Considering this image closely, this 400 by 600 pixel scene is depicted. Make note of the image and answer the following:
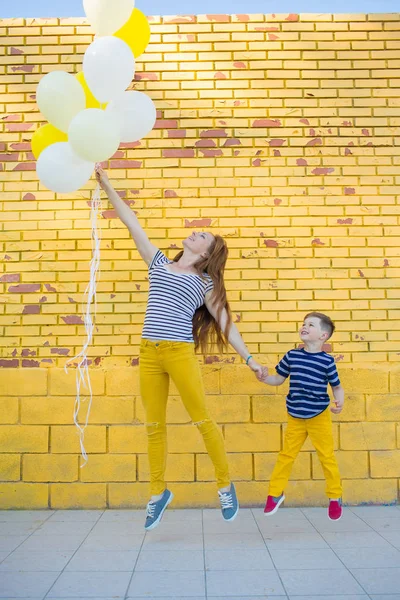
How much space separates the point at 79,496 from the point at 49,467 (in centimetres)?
29

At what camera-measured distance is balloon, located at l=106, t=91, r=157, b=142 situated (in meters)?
2.98

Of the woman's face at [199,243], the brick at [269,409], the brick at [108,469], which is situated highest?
the woman's face at [199,243]

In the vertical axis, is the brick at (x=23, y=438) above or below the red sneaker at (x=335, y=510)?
above

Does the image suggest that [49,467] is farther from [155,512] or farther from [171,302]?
[171,302]

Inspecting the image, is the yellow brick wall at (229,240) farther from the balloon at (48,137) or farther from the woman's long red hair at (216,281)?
the balloon at (48,137)

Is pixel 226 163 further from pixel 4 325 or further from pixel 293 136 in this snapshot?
pixel 4 325

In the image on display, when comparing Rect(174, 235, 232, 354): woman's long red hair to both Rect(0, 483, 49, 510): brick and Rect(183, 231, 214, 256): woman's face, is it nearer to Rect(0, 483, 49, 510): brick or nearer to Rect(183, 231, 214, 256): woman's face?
Rect(183, 231, 214, 256): woman's face

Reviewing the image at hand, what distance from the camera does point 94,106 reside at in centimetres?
308

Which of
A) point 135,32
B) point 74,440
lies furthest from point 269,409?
point 135,32

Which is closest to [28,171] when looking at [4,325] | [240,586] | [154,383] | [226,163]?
[4,325]

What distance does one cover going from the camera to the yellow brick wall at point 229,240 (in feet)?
12.8

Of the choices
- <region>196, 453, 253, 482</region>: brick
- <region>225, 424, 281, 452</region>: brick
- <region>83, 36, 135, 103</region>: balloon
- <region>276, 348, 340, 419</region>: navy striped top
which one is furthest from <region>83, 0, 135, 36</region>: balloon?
<region>196, 453, 253, 482</region>: brick

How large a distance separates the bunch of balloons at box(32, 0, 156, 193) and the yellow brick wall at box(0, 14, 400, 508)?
3.68ft

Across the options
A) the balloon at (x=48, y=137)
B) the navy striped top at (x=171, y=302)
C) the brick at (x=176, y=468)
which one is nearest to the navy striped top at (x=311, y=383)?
the navy striped top at (x=171, y=302)
